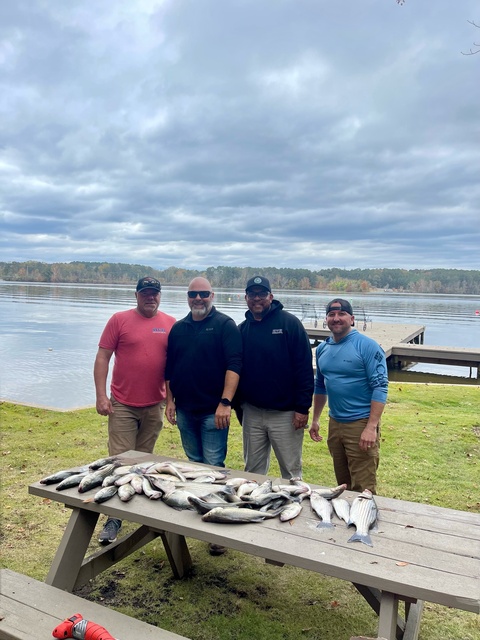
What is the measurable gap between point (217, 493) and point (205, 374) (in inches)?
57.2

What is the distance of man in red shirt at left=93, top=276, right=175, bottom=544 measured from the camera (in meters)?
4.67

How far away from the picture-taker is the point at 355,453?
4203 millimetres

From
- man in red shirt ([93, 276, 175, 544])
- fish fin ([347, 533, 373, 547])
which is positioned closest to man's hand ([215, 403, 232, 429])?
man in red shirt ([93, 276, 175, 544])

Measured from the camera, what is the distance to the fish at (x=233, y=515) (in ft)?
9.17

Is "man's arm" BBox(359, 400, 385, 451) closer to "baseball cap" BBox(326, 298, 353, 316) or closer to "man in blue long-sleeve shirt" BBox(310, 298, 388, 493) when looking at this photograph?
"man in blue long-sleeve shirt" BBox(310, 298, 388, 493)

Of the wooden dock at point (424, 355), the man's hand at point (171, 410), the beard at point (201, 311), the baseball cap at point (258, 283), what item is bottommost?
the wooden dock at point (424, 355)

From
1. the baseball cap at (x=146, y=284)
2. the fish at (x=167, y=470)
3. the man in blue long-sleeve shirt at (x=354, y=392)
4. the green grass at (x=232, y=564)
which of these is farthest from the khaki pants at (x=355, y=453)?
the baseball cap at (x=146, y=284)

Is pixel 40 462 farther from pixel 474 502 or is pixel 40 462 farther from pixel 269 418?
pixel 474 502

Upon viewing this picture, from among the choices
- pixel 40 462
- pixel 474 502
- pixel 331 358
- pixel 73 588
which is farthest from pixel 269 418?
pixel 40 462

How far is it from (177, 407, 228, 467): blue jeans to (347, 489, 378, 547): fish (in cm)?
160

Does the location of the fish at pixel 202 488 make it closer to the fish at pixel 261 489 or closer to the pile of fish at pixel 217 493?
the pile of fish at pixel 217 493

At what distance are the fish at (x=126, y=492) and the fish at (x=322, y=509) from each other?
1.16 meters

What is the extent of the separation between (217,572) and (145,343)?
2.10m

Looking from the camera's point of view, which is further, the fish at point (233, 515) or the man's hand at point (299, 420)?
the man's hand at point (299, 420)
